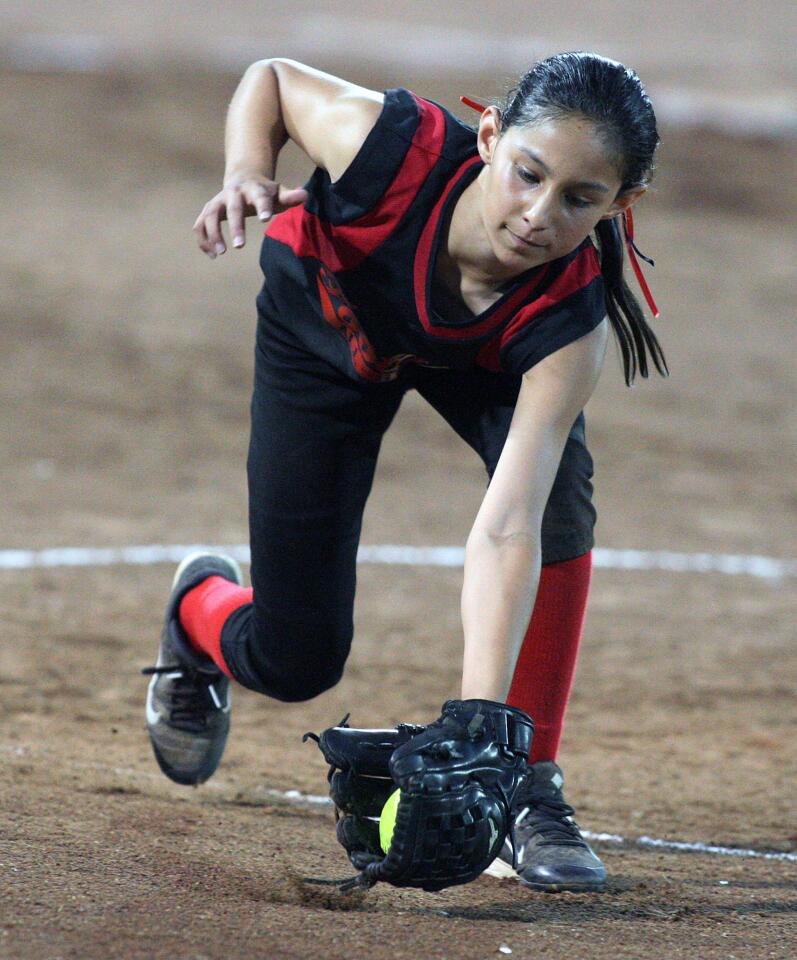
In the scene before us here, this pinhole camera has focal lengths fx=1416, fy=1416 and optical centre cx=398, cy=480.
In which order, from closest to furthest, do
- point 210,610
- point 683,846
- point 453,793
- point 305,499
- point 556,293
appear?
point 453,793
point 556,293
point 305,499
point 683,846
point 210,610

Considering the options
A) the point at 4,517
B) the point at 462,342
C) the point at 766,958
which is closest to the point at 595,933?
the point at 766,958

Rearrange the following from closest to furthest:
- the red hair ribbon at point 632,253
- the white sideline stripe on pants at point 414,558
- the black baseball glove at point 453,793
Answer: the black baseball glove at point 453,793 → the red hair ribbon at point 632,253 → the white sideline stripe on pants at point 414,558

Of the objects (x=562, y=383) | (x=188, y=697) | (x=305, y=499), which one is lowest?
(x=188, y=697)

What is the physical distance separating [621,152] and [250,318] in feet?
19.4

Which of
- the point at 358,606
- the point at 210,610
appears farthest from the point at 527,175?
the point at 358,606

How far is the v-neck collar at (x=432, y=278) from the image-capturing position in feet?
8.21

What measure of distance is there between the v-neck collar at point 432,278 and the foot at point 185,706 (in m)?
1.23

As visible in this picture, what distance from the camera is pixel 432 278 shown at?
2.54m

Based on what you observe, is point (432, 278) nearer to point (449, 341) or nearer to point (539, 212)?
point (449, 341)

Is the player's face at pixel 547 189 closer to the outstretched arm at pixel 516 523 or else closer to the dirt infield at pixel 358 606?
the outstretched arm at pixel 516 523

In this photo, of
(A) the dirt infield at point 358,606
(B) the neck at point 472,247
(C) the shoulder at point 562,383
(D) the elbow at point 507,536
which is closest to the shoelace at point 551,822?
(A) the dirt infield at point 358,606

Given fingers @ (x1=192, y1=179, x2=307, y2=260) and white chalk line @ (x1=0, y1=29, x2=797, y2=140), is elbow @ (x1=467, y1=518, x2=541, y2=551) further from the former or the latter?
white chalk line @ (x1=0, y1=29, x2=797, y2=140)

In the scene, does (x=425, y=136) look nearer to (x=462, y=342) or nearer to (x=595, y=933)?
(x=462, y=342)

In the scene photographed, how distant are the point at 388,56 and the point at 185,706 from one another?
437 inches
